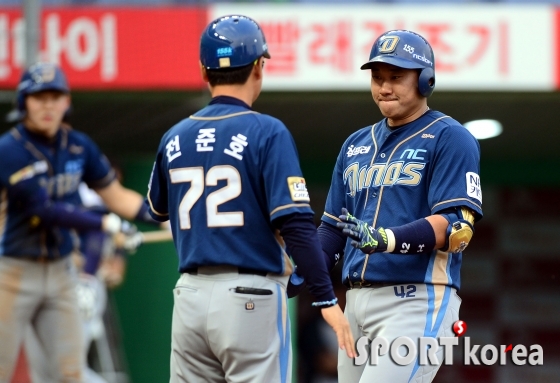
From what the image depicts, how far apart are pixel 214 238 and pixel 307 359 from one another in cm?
701

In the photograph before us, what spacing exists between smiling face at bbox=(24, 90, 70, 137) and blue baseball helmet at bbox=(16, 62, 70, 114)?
0.03 m

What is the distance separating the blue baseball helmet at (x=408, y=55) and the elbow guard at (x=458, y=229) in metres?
0.49

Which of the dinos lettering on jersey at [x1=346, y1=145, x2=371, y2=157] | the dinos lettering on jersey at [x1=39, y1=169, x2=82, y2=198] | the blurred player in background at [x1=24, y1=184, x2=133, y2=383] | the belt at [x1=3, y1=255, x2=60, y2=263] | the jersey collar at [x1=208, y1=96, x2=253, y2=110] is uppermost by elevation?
the jersey collar at [x1=208, y1=96, x2=253, y2=110]

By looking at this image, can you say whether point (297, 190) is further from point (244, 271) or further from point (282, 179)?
point (244, 271)

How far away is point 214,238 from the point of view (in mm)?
3688

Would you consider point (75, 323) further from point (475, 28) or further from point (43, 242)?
point (475, 28)

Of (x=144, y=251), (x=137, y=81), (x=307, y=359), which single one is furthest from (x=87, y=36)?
(x=307, y=359)

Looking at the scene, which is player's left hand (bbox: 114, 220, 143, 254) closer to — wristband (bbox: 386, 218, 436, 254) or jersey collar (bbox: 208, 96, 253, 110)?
jersey collar (bbox: 208, 96, 253, 110)

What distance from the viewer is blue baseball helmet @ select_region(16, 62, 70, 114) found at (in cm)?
601

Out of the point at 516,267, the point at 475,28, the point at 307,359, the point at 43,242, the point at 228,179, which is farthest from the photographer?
the point at 516,267

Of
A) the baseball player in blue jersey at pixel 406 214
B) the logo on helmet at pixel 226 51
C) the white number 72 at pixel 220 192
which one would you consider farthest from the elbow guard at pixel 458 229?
the logo on helmet at pixel 226 51

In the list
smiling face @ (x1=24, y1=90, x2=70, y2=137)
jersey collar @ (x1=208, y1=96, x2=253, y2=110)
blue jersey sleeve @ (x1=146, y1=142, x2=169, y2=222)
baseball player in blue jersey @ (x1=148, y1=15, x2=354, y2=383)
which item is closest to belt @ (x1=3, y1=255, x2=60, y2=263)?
smiling face @ (x1=24, y1=90, x2=70, y2=137)

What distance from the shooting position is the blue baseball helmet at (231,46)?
380cm

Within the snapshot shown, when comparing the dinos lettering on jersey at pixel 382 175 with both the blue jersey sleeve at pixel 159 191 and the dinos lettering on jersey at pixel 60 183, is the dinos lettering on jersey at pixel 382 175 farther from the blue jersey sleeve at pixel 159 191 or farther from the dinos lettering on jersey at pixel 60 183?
the dinos lettering on jersey at pixel 60 183
